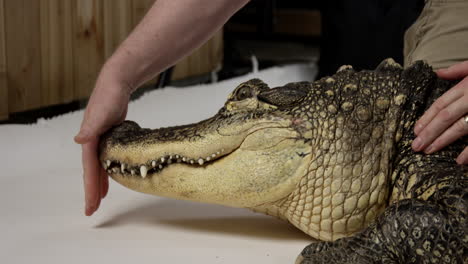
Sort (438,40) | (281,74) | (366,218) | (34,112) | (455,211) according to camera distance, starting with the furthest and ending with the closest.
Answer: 1. (281,74)
2. (34,112)
3. (438,40)
4. (366,218)
5. (455,211)

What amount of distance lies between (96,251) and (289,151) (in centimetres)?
50

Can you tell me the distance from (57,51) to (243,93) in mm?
1902

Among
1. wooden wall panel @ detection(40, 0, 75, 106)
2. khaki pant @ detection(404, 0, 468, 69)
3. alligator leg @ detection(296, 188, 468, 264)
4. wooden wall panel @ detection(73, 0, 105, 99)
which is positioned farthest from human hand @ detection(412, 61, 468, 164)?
wooden wall panel @ detection(73, 0, 105, 99)

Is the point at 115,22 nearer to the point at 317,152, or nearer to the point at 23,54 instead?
the point at 23,54

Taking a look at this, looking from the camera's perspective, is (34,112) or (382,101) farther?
(34,112)

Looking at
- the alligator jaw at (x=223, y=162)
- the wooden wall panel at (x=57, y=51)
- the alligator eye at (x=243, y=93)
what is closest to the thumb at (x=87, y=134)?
the alligator jaw at (x=223, y=162)

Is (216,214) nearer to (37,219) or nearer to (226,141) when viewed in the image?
(226,141)

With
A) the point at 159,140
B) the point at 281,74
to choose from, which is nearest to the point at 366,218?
the point at 159,140

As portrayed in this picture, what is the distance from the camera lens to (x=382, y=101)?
1.61 meters

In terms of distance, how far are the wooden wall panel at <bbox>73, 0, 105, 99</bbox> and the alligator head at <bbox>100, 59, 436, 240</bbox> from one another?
192cm

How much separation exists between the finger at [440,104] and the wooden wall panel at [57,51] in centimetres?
211

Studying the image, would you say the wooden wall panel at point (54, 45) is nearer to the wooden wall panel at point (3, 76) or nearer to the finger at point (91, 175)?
the wooden wall panel at point (3, 76)

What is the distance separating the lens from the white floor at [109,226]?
162 centimetres

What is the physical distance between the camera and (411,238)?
135 cm
